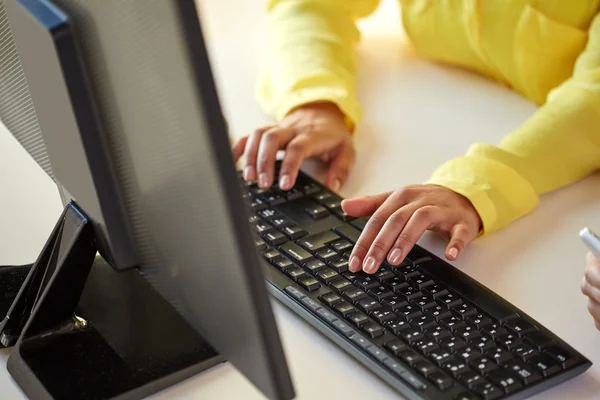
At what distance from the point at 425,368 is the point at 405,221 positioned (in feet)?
0.64

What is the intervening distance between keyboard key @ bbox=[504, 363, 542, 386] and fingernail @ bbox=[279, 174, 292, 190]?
0.31m

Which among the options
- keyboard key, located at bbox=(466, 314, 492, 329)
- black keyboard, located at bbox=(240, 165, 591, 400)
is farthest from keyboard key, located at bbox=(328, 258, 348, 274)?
keyboard key, located at bbox=(466, 314, 492, 329)

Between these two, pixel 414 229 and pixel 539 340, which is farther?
pixel 414 229

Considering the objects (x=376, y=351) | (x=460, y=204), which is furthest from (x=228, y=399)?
(x=460, y=204)

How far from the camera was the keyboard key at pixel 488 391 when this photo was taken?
0.54m

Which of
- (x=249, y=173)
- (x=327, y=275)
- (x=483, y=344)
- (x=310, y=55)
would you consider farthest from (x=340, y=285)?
(x=310, y=55)

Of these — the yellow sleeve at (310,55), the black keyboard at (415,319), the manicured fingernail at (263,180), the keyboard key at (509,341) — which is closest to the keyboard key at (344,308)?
the black keyboard at (415,319)

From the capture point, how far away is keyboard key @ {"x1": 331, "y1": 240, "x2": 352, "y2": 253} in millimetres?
701

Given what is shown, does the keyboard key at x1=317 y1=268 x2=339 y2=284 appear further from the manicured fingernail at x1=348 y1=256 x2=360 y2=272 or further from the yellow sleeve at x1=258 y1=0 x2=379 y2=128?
the yellow sleeve at x1=258 y1=0 x2=379 y2=128

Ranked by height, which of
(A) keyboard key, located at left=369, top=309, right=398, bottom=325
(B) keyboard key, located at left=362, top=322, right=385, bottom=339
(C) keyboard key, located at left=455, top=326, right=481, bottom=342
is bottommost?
(C) keyboard key, located at left=455, top=326, right=481, bottom=342

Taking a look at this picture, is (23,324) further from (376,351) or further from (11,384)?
(376,351)

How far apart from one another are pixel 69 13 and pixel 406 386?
30cm

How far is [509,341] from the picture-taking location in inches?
23.2

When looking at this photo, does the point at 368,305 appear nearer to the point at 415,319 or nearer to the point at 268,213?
the point at 415,319
